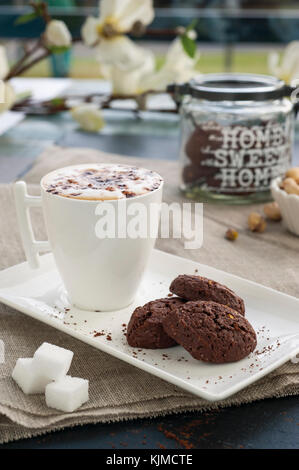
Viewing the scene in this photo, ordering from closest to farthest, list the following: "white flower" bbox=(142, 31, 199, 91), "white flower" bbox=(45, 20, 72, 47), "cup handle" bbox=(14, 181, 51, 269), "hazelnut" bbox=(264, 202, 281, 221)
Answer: "cup handle" bbox=(14, 181, 51, 269) < "hazelnut" bbox=(264, 202, 281, 221) < "white flower" bbox=(45, 20, 72, 47) < "white flower" bbox=(142, 31, 199, 91)

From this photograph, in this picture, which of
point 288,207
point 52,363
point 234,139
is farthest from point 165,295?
point 234,139

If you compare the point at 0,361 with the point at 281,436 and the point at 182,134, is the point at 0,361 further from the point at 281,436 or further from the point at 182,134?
the point at 182,134

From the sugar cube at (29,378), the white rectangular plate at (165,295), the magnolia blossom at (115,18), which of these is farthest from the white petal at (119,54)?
the sugar cube at (29,378)

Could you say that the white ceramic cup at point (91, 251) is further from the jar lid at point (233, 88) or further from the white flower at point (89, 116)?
the white flower at point (89, 116)

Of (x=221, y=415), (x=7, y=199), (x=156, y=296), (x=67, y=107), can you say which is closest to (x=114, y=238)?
(x=156, y=296)

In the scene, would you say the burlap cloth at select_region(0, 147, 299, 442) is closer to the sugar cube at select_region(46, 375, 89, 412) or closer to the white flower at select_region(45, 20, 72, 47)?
the sugar cube at select_region(46, 375, 89, 412)

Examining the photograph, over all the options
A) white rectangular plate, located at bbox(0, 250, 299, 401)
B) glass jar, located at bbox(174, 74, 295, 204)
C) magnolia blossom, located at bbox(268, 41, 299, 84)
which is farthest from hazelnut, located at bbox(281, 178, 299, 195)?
magnolia blossom, located at bbox(268, 41, 299, 84)
